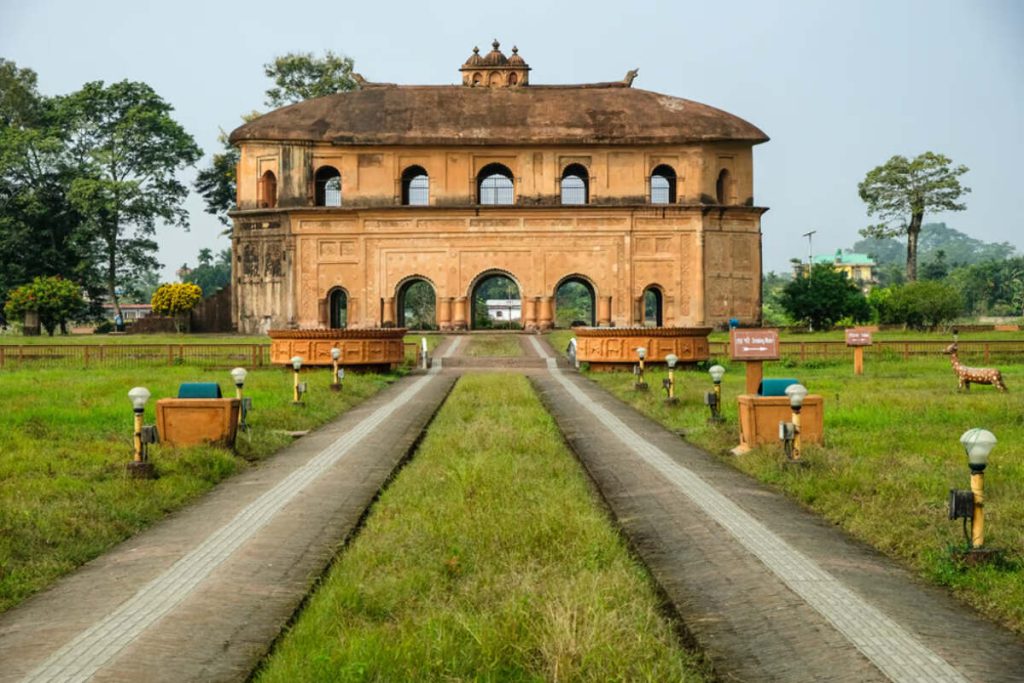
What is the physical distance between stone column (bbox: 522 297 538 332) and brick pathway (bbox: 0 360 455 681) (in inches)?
1635

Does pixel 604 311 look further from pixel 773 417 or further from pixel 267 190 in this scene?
pixel 773 417

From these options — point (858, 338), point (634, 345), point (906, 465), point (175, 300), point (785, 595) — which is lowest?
point (785, 595)

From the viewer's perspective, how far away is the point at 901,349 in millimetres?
37438

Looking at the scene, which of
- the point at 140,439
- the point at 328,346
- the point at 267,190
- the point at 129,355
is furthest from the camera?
the point at 267,190

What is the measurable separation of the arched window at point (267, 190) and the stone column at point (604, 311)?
1631cm

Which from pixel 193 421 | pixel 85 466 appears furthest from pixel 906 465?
pixel 85 466

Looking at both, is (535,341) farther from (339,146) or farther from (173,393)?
(173,393)

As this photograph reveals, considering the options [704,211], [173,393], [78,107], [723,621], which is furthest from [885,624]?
[78,107]

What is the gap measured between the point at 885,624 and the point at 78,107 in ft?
222

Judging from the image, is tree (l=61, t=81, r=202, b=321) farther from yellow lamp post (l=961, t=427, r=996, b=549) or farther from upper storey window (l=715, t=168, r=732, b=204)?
yellow lamp post (l=961, t=427, r=996, b=549)

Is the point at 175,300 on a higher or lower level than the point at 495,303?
lower

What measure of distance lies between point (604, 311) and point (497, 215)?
6644 mm

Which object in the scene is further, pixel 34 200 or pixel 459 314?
pixel 34 200

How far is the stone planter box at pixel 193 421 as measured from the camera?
16359 mm
